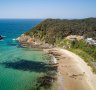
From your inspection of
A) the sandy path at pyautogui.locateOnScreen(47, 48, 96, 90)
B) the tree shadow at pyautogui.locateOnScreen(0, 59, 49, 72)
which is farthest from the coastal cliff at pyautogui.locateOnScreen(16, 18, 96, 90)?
the tree shadow at pyautogui.locateOnScreen(0, 59, 49, 72)

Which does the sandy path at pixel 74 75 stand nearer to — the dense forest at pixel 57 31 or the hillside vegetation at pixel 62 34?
the hillside vegetation at pixel 62 34

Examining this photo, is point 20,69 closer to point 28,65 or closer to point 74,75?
point 28,65

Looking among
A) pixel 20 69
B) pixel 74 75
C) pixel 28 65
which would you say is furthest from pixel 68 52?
pixel 74 75

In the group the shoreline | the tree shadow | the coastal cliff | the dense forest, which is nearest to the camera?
the shoreline

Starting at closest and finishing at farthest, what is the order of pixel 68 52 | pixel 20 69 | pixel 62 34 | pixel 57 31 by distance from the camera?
pixel 20 69 → pixel 68 52 → pixel 62 34 → pixel 57 31

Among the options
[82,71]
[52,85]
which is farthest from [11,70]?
[82,71]

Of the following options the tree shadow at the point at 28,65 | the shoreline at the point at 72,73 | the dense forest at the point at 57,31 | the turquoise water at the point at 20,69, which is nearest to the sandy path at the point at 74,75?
the shoreline at the point at 72,73

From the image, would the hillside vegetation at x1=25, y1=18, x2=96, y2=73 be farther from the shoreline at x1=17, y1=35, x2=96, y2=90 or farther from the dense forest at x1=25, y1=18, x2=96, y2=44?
the shoreline at x1=17, y1=35, x2=96, y2=90
